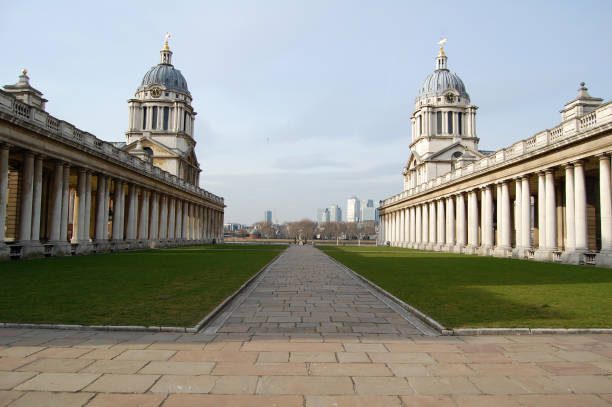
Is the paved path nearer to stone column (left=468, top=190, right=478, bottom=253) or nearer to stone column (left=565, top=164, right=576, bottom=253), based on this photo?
stone column (left=565, top=164, right=576, bottom=253)

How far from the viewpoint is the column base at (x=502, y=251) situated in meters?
37.8

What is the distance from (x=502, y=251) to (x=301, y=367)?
3689cm

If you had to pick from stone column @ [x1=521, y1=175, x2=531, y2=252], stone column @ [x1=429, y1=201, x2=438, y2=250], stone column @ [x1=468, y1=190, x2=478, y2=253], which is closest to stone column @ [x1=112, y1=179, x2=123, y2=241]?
stone column @ [x1=468, y1=190, x2=478, y2=253]

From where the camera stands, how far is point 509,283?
55.3 feet

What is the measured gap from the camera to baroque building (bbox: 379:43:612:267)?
27598 millimetres

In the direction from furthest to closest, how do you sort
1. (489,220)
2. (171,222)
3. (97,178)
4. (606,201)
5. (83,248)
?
1. (171,222)
2. (489,220)
3. (97,178)
4. (83,248)
5. (606,201)

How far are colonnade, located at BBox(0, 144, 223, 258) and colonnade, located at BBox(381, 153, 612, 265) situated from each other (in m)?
35.8

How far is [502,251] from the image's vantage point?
3862cm

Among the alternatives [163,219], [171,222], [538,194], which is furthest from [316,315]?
[171,222]

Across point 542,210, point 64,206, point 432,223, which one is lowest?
point 432,223

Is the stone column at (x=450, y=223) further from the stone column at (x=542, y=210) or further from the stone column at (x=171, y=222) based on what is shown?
the stone column at (x=171, y=222)

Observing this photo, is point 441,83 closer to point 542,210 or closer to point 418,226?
point 418,226

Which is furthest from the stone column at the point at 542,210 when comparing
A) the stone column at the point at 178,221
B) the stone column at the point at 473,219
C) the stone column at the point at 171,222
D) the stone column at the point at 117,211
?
the stone column at the point at 178,221

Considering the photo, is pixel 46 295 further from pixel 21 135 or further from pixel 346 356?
pixel 21 135
